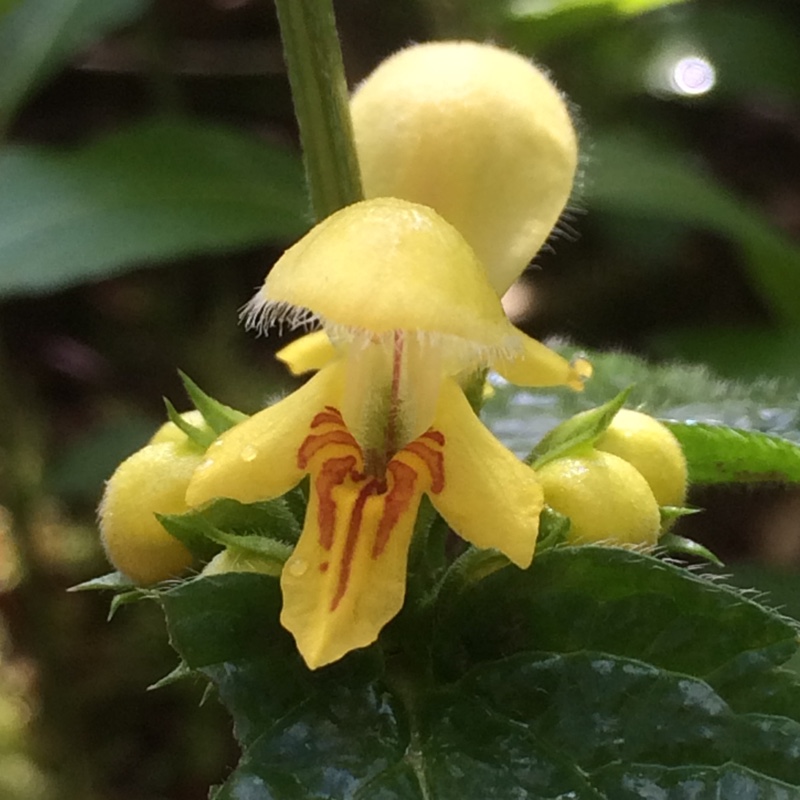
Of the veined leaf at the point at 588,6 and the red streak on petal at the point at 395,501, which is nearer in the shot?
the red streak on petal at the point at 395,501

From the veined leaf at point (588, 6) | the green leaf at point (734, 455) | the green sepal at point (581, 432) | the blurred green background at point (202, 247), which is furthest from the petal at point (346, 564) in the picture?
the veined leaf at point (588, 6)

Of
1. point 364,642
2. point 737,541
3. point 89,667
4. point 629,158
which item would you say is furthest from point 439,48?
point 737,541

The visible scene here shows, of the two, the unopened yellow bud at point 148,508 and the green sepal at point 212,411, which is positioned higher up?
the green sepal at point 212,411

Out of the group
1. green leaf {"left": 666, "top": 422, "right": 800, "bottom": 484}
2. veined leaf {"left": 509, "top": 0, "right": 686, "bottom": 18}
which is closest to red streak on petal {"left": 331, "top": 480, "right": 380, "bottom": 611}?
green leaf {"left": 666, "top": 422, "right": 800, "bottom": 484}

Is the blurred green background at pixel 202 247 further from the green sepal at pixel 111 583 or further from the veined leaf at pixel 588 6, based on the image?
the green sepal at pixel 111 583

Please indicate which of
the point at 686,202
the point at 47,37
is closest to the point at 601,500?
the point at 686,202

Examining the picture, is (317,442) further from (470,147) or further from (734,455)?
(734,455)
